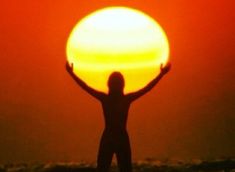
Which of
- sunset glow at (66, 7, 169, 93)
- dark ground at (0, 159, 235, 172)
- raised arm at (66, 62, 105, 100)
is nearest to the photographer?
sunset glow at (66, 7, 169, 93)

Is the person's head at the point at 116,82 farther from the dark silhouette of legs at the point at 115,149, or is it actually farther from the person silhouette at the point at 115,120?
the dark silhouette of legs at the point at 115,149

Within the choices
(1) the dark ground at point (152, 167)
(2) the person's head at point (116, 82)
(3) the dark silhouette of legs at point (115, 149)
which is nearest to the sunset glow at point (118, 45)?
(2) the person's head at point (116, 82)

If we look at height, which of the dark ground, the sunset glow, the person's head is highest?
the sunset glow

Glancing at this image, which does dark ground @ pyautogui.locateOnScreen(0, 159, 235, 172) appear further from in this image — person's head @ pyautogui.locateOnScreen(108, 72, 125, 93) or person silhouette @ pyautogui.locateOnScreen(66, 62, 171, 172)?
person's head @ pyautogui.locateOnScreen(108, 72, 125, 93)

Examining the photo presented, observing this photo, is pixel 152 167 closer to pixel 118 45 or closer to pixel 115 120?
pixel 115 120

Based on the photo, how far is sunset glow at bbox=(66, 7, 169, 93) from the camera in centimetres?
107

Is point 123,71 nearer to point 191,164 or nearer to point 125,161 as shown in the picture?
point 125,161

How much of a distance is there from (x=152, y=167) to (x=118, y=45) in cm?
61

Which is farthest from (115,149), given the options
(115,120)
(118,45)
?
(118,45)

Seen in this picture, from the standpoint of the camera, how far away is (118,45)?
107 cm

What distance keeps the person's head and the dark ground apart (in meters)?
0.44

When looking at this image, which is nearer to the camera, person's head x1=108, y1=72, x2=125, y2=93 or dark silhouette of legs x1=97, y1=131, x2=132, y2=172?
person's head x1=108, y1=72, x2=125, y2=93

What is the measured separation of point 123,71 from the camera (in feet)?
3.59

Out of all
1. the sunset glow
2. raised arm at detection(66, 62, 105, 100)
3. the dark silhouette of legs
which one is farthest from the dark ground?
the sunset glow
